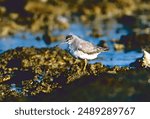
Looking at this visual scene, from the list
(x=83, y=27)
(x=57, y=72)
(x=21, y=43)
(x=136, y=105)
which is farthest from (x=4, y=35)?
(x=136, y=105)

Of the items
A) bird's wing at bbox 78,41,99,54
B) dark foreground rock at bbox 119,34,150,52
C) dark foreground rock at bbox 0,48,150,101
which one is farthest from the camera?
dark foreground rock at bbox 119,34,150,52

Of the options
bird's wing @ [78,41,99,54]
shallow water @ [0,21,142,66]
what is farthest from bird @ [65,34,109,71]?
shallow water @ [0,21,142,66]

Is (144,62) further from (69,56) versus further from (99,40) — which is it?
(99,40)

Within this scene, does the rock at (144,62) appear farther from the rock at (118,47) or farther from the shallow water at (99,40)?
the rock at (118,47)

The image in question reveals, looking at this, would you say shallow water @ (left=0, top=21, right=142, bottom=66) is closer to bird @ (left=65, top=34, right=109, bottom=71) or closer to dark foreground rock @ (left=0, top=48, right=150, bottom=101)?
dark foreground rock @ (left=0, top=48, right=150, bottom=101)

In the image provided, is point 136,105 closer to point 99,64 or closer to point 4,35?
point 99,64

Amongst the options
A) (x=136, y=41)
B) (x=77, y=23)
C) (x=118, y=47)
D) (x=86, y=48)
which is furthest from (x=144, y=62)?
(x=77, y=23)

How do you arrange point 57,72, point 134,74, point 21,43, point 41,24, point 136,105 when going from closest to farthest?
point 136,105, point 134,74, point 57,72, point 21,43, point 41,24
